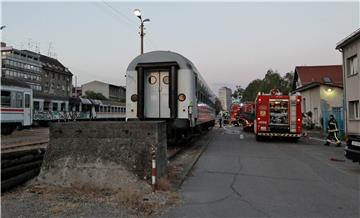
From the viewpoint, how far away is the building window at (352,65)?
2242 cm

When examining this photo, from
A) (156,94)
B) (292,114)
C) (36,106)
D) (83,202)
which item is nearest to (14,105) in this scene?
(36,106)

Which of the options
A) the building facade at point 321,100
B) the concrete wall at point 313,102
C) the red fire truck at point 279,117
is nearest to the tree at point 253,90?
the concrete wall at point 313,102

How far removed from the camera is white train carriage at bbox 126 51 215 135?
14.0 m

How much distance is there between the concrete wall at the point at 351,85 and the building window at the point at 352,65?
173mm

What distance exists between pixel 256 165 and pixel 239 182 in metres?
2.85

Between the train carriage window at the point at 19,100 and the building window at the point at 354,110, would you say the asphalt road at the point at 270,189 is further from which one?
the train carriage window at the point at 19,100

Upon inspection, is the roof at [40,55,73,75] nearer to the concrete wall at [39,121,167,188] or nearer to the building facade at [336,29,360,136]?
the building facade at [336,29,360,136]

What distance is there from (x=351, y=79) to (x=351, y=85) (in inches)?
14.7

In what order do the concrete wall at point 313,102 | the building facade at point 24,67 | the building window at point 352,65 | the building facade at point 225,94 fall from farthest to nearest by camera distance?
the building facade at point 225,94
the building facade at point 24,67
the concrete wall at point 313,102
the building window at point 352,65

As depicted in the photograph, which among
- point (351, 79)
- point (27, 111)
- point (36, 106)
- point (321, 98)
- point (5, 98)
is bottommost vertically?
point (27, 111)

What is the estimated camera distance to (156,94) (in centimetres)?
1448

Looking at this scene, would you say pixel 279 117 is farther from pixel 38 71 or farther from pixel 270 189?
pixel 38 71

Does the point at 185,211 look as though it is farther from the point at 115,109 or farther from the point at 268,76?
the point at 268,76

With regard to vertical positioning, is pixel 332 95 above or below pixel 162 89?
above
